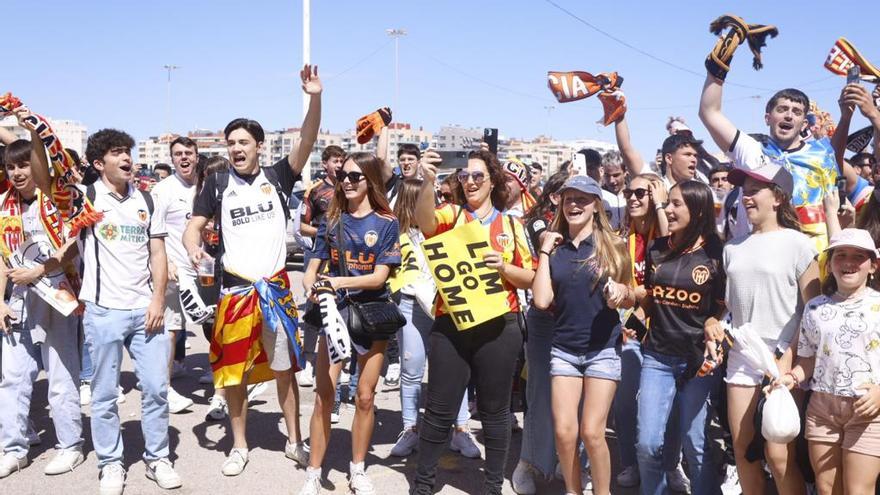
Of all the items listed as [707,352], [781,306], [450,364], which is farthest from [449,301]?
[781,306]

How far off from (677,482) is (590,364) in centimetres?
141

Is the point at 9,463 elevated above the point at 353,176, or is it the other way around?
the point at 353,176

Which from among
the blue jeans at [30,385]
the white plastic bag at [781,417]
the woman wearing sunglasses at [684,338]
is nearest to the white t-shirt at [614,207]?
the woman wearing sunglasses at [684,338]

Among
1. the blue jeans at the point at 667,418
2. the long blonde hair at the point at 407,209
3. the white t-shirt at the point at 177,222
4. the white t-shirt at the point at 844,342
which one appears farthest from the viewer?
the white t-shirt at the point at 177,222

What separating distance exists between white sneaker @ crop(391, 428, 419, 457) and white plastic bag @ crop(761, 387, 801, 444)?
2.74m

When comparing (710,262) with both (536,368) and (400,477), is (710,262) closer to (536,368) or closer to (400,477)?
(536,368)

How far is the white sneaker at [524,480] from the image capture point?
4.79 metres

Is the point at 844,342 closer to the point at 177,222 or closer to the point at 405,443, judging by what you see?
the point at 405,443

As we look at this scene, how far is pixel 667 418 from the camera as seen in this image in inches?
168

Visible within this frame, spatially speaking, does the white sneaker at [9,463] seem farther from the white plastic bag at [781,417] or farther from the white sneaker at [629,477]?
the white plastic bag at [781,417]

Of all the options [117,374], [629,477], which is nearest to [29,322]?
[117,374]

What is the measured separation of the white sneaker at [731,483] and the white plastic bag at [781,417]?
139cm

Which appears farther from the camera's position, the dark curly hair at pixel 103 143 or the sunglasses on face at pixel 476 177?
the dark curly hair at pixel 103 143

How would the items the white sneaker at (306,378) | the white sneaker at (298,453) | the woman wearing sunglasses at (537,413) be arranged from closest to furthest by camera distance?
1. the woman wearing sunglasses at (537,413)
2. the white sneaker at (298,453)
3. the white sneaker at (306,378)
